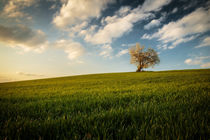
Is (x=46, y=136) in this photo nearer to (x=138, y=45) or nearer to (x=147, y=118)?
(x=147, y=118)

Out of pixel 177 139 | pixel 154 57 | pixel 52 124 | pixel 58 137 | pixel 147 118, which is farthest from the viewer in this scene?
pixel 154 57

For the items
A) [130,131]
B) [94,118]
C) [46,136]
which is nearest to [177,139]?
[130,131]

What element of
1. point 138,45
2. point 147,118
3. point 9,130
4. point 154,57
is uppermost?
point 138,45

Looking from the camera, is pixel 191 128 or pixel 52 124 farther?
pixel 52 124

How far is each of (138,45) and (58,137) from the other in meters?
51.8

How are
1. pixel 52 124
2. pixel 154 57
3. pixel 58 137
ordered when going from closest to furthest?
pixel 58 137, pixel 52 124, pixel 154 57

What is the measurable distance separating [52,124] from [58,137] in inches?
14.1

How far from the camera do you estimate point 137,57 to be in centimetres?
4784

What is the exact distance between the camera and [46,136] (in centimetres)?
124

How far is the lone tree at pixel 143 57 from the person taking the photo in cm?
4659

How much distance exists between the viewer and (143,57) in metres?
47.1

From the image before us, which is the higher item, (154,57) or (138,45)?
(138,45)

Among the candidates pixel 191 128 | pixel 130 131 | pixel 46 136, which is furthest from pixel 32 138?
pixel 191 128

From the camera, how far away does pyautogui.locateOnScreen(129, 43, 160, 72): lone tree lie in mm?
46594
